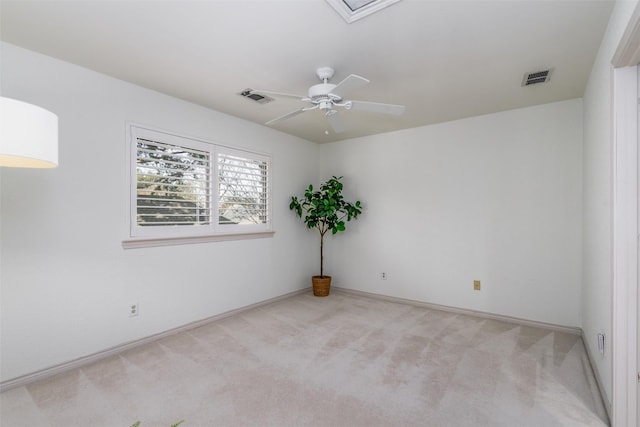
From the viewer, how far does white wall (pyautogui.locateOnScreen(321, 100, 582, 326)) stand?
3.23 metres

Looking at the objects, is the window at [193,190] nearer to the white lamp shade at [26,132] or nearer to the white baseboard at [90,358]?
the white baseboard at [90,358]

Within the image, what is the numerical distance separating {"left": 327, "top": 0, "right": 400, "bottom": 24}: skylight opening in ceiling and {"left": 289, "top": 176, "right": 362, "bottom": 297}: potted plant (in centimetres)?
274

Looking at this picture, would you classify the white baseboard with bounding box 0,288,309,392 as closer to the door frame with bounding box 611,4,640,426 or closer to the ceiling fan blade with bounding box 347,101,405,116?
the ceiling fan blade with bounding box 347,101,405,116

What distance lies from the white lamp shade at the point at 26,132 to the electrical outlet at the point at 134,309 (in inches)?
74.0

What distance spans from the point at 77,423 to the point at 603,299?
3423mm

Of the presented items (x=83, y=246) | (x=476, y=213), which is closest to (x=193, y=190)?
(x=83, y=246)

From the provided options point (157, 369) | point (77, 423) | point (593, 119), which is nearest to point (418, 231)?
point (593, 119)

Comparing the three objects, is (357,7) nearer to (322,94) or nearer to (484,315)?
(322,94)

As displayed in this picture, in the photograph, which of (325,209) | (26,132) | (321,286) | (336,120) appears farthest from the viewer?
(321,286)

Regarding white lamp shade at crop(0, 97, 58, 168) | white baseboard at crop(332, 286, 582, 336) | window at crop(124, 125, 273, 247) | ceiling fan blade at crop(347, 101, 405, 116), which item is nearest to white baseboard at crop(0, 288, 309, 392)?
window at crop(124, 125, 273, 247)

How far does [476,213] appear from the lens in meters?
3.74

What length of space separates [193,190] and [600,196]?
3.56m

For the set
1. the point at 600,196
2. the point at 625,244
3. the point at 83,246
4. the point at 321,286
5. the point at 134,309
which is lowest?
the point at 321,286

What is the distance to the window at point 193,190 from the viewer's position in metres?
2.93
